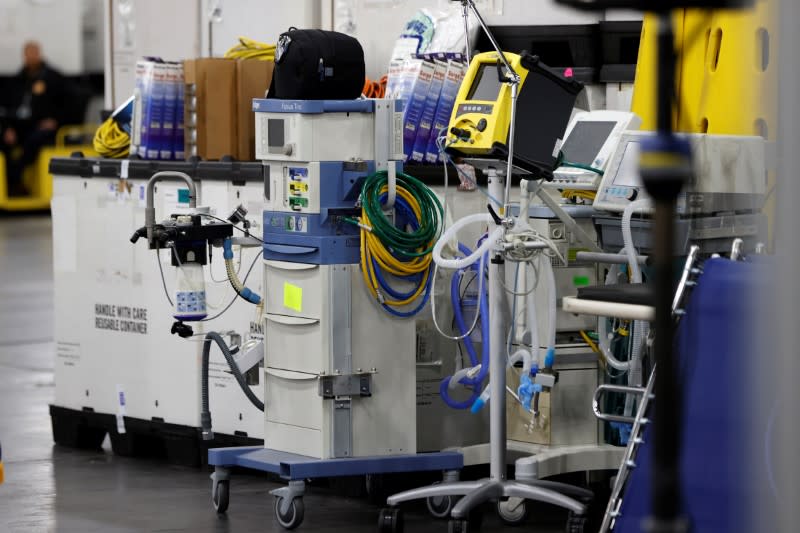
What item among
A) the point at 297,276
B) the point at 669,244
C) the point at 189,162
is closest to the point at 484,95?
the point at 297,276

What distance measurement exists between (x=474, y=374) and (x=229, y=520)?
3.10 feet

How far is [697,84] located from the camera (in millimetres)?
4980

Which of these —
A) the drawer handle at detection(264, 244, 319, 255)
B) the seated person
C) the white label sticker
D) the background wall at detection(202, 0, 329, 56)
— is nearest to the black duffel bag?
the drawer handle at detection(264, 244, 319, 255)

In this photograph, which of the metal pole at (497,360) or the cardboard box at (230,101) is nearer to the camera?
the metal pole at (497,360)

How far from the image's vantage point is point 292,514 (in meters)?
4.71

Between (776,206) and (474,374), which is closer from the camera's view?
(776,206)

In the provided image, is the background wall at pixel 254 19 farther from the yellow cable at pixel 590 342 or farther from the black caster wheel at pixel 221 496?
the black caster wheel at pixel 221 496

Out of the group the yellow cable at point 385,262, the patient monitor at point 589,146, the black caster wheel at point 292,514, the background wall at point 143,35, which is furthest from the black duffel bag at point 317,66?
the background wall at point 143,35

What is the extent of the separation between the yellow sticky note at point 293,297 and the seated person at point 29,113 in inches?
484

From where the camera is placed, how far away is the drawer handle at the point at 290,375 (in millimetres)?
4779

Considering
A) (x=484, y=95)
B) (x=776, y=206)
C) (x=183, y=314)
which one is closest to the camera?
(x=776, y=206)

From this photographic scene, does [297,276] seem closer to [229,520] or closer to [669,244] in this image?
[229,520]

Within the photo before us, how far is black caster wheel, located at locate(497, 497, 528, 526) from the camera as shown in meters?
4.83

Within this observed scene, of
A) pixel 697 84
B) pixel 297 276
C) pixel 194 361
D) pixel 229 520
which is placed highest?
pixel 697 84
